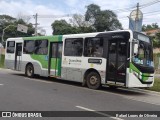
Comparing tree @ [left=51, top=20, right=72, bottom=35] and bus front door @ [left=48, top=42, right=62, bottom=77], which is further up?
tree @ [left=51, top=20, right=72, bottom=35]

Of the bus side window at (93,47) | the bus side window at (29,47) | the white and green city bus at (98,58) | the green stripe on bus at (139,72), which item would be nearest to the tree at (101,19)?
the bus side window at (29,47)

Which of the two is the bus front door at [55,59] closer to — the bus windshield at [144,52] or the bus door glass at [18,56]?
the bus door glass at [18,56]

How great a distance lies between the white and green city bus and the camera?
1486 centimetres

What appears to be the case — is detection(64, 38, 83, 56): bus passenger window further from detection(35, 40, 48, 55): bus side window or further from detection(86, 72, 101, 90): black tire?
detection(35, 40, 48, 55): bus side window

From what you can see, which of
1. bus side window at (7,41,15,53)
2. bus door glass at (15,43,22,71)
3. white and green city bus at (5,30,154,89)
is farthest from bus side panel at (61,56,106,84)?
bus side window at (7,41,15,53)

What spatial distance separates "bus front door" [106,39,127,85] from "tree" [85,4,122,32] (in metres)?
63.1

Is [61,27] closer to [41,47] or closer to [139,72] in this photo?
[41,47]

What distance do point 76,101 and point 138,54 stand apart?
500 centimetres

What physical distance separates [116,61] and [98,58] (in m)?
1.27

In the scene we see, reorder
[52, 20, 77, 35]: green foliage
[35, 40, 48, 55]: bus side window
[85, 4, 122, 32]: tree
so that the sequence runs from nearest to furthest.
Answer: [35, 40, 48, 55]: bus side window
[52, 20, 77, 35]: green foliage
[85, 4, 122, 32]: tree

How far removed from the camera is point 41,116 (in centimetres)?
845

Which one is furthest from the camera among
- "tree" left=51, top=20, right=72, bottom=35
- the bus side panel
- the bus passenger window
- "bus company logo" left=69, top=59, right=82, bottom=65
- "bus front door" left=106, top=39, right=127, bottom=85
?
"tree" left=51, top=20, right=72, bottom=35

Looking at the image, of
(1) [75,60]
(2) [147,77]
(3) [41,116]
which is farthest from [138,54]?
(3) [41,116]

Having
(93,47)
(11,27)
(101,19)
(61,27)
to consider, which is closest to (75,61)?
(93,47)
